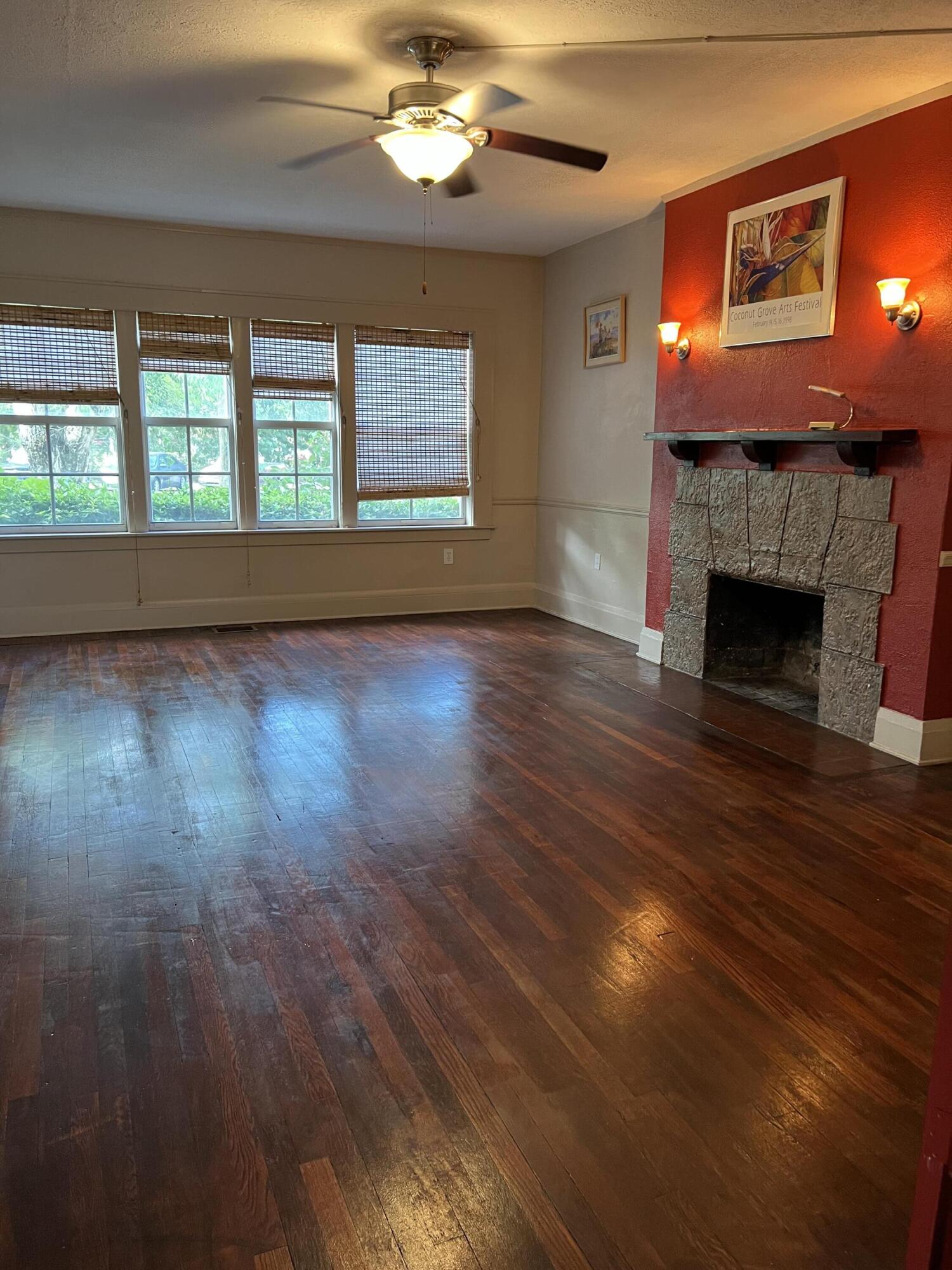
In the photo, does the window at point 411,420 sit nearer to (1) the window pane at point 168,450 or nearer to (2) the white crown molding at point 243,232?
(2) the white crown molding at point 243,232

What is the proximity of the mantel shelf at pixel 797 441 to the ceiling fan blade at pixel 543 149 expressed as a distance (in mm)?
1561

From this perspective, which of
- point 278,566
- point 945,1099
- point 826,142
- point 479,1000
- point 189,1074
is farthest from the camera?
point 278,566

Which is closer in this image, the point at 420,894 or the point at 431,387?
the point at 420,894

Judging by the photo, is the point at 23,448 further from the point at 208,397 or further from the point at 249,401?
the point at 249,401

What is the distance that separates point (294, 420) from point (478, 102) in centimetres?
339

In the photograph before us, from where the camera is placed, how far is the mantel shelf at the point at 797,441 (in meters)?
3.88

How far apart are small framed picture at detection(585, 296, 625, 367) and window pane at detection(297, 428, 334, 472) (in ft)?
6.80

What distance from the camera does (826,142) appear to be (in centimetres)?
419

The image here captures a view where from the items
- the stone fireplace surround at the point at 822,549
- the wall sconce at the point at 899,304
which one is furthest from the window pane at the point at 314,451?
the wall sconce at the point at 899,304

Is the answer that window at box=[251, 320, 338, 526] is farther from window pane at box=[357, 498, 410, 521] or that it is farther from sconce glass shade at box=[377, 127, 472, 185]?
sconce glass shade at box=[377, 127, 472, 185]

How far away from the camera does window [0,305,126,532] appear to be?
238 inches

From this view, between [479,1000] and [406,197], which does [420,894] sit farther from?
[406,197]

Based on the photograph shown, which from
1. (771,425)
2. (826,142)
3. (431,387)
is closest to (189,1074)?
(771,425)

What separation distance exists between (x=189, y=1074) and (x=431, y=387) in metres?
6.00
